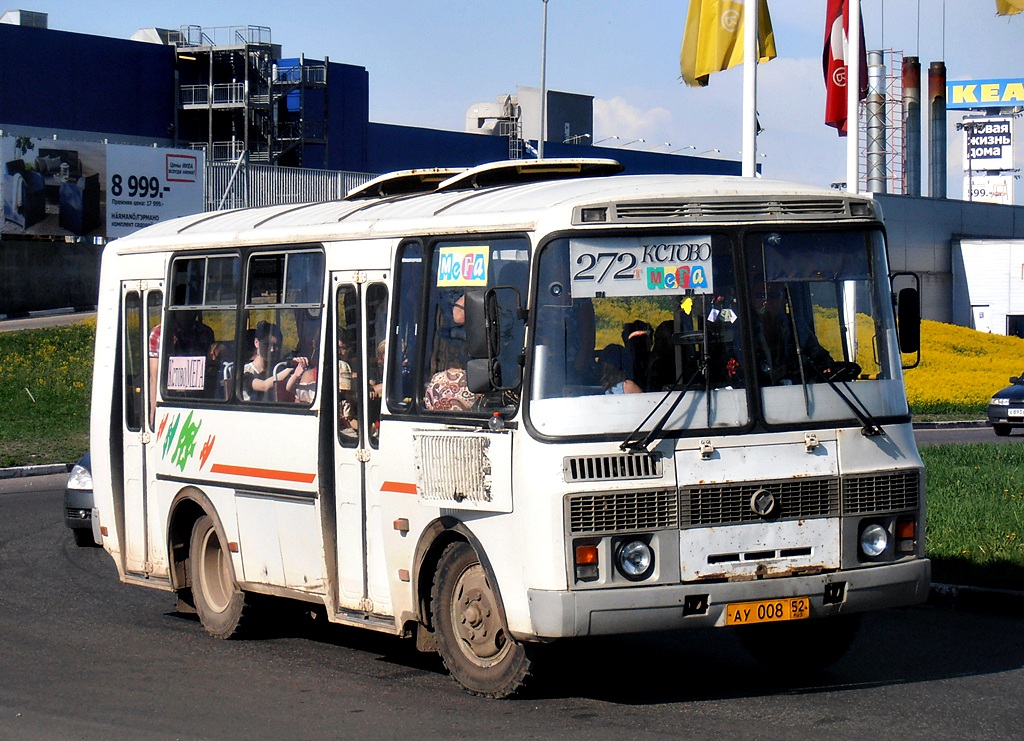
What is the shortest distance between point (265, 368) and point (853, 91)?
449 inches

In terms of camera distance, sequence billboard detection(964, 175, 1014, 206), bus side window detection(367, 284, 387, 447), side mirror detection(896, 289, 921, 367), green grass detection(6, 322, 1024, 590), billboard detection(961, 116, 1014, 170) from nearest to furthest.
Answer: side mirror detection(896, 289, 921, 367)
bus side window detection(367, 284, 387, 447)
green grass detection(6, 322, 1024, 590)
billboard detection(961, 116, 1014, 170)
billboard detection(964, 175, 1014, 206)

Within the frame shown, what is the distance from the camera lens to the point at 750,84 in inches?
699

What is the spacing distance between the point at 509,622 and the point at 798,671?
2014 mm

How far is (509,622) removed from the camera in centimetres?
783

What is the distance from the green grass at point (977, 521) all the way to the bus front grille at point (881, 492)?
3.22 meters

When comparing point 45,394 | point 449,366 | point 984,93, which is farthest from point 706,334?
point 984,93

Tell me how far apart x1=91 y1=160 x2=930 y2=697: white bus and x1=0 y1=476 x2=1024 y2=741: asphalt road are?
374 mm

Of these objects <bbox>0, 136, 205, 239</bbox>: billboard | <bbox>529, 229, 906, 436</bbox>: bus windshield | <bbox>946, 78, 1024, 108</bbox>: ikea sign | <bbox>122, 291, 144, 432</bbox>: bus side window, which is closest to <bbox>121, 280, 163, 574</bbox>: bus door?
<bbox>122, 291, 144, 432</bbox>: bus side window

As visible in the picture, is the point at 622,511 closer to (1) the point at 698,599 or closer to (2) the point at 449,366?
(1) the point at 698,599

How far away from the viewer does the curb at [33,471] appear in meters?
23.7

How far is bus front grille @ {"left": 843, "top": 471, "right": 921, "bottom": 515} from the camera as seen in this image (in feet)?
26.3

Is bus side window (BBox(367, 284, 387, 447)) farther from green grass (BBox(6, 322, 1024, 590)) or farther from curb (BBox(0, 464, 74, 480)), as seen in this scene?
curb (BBox(0, 464, 74, 480))

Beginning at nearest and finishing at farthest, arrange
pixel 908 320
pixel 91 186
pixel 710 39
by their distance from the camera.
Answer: pixel 908 320
pixel 710 39
pixel 91 186

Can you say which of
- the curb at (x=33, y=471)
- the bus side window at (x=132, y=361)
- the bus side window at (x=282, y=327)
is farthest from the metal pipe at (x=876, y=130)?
the bus side window at (x=282, y=327)
